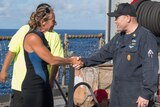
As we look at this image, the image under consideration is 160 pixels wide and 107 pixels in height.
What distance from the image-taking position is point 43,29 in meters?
5.23

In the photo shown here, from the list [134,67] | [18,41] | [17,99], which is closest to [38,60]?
[17,99]

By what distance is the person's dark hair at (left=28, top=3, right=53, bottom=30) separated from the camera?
5199 millimetres

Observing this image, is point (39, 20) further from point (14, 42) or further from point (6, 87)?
point (6, 87)

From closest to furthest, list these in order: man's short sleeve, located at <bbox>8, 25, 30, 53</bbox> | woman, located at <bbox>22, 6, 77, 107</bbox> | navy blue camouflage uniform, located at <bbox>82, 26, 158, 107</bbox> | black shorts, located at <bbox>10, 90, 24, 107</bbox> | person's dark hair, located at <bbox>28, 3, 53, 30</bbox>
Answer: navy blue camouflage uniform, located at <bbox>82, 26, 158, 107</bbox> → woman, located at <bbox>22, 6, 77, 107</bbox> → person's dark hair, located at <bbox>28, 3, 53, 30</bbox> → black shorts, located at <bbox>10, 90, 24, 107</bbox> → man's short sleeve, located at <bbox>8, 25, 30, 53</bbox>

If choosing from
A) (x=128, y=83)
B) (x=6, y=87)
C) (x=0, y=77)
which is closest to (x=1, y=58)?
(x=6, y=87)

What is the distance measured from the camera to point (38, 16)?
205 inches

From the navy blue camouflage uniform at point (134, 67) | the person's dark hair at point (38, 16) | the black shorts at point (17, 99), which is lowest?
the black shorts at point (17, 99)

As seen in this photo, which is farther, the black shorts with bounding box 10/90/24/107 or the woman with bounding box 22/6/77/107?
the black shorts with bounding box 10/90/24/107

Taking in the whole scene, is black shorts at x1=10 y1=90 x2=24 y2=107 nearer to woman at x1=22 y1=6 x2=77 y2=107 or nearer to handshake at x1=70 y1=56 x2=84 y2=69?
woman at x1=22 y1=6 x2=77 y2=107

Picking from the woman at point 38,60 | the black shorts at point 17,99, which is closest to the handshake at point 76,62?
the woman at point 38,60

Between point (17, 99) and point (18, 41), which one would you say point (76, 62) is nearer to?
point (17, 99)

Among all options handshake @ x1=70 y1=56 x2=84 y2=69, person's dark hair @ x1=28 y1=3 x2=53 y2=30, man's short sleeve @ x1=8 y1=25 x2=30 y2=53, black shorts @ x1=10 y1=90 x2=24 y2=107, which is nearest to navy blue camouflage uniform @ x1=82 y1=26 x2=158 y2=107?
handshake @ x1=70 y1=56 x2=84 y2=69

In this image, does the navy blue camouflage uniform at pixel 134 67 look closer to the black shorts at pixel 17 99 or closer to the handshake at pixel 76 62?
the handshake at pixel 76 62

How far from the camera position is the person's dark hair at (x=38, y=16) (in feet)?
17.1
